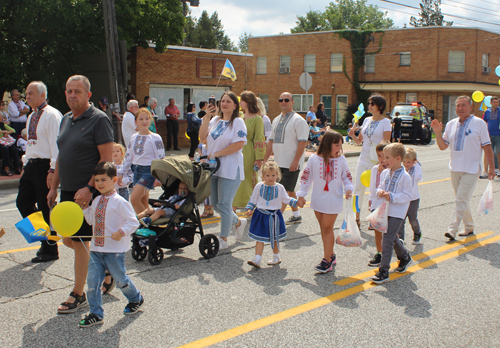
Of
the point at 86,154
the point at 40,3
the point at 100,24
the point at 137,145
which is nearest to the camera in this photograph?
the point at 86,154

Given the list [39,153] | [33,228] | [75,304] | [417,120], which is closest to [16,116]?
[39,153]

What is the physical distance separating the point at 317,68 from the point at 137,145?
1465 inches

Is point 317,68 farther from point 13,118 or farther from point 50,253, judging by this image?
point 50,253

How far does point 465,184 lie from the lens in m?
7.18

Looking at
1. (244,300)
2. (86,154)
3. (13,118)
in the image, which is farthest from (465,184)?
(13,118)

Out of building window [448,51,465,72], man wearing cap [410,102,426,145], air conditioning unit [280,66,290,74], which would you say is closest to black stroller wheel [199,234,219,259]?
man wearing cap [410,102,426,145]

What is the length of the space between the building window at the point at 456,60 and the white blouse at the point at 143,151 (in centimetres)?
3786

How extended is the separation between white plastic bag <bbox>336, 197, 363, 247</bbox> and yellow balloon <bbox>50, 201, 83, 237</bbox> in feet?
9.00

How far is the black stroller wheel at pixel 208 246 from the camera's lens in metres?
5.99

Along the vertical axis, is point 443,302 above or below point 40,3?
below

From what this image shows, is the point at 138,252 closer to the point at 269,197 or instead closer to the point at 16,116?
the point at 269,197

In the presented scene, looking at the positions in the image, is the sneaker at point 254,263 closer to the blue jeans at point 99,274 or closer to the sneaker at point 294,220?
the blue jeans at point 99,274

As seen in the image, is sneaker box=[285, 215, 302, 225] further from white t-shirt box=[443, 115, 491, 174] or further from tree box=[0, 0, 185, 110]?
tree box=[0, 0, 185, 110]

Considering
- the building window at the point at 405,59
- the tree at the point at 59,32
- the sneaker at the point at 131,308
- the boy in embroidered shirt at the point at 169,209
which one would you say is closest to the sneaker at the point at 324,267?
the boy in embroidered shirt at the point at 169,209
